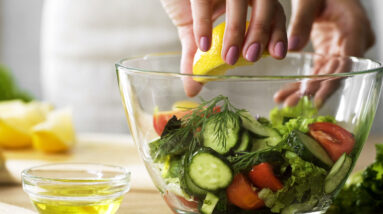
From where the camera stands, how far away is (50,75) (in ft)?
9.50

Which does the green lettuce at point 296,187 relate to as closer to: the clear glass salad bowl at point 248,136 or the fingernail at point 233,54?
the clear glass salad bowl at point 248,136

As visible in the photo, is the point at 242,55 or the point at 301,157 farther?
the point at 242,55

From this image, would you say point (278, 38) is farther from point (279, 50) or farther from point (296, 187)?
point (296, 187)

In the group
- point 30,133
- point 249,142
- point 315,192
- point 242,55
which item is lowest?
point 30,133

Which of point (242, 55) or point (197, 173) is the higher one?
point (242, 55)

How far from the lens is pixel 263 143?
3.08 ft

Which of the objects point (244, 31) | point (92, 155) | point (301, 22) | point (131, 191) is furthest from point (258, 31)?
point (92, 155)

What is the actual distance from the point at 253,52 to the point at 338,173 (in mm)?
258

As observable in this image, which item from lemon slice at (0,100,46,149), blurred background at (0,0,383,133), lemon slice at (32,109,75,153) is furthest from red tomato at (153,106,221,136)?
blurred background at (0,0,383,133)

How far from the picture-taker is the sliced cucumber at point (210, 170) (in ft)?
2.99

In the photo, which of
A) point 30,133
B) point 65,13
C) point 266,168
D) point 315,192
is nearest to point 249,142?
point 266,168

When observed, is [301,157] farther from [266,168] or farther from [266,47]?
[266,47]

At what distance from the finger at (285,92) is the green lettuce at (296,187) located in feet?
0.36

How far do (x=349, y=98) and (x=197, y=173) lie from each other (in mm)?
322
